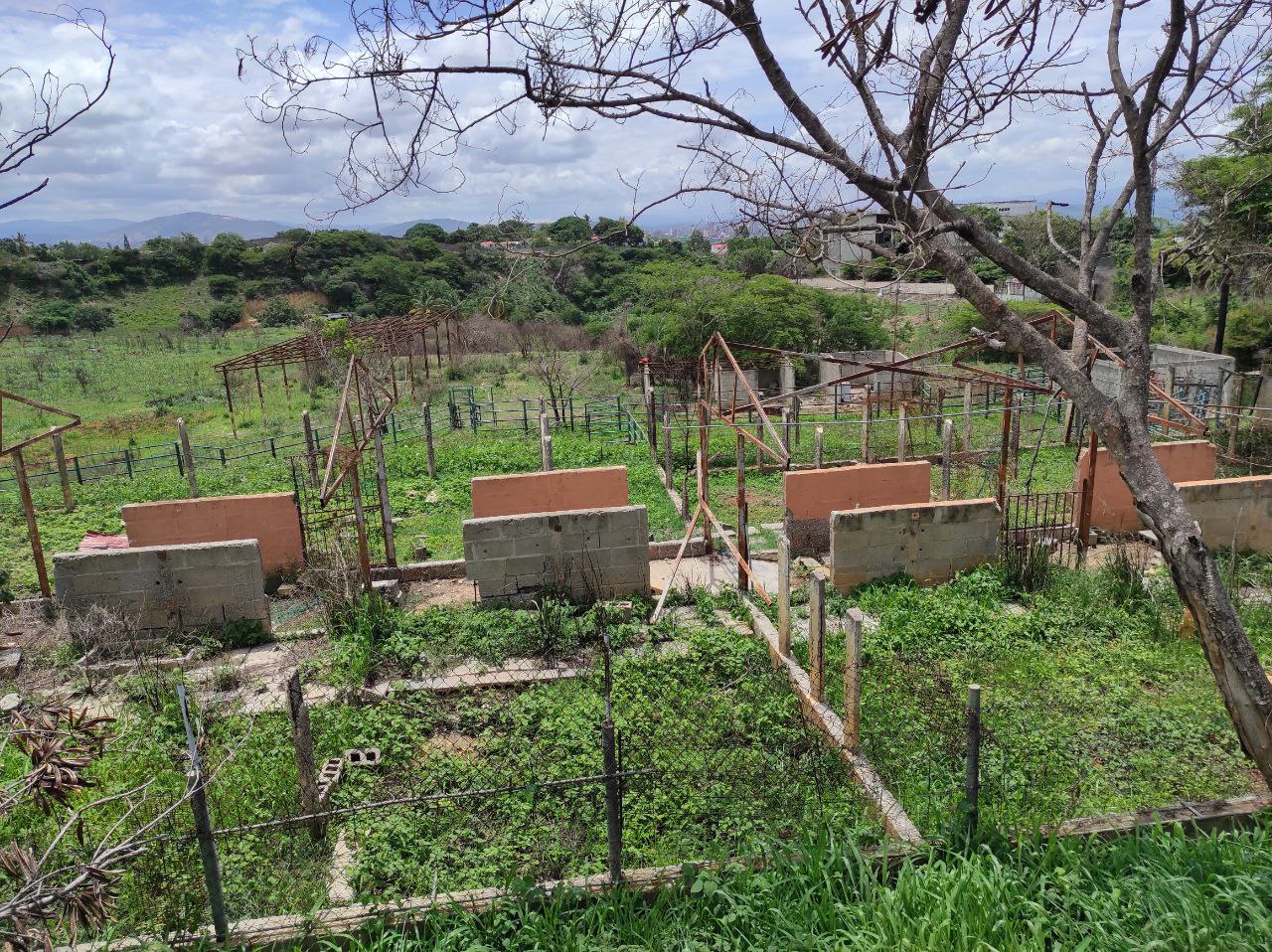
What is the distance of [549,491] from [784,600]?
17.3 feet

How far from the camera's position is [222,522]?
37.4 feet

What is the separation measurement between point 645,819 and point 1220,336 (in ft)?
77.6

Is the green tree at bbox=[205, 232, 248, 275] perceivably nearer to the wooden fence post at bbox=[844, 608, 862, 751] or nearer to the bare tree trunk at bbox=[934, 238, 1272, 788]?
the wooden fence post at bbox=[844, 608, 862, 751]

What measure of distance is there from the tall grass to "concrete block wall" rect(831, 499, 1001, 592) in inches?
209

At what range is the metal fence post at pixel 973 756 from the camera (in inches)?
195

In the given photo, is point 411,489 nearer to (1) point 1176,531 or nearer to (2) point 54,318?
(1) point 1176,531

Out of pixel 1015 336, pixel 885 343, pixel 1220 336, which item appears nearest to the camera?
pixel 1015 336

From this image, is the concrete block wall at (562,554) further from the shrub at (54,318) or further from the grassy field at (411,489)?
the shrub at (54,318)

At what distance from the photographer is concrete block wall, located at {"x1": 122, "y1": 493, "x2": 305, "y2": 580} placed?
37.3 ft

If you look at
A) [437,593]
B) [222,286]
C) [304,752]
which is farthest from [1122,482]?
[222,286]

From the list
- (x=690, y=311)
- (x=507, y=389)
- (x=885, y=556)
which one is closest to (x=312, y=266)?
(x=507, y=389)

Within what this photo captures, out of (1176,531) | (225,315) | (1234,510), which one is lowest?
(1234,510)

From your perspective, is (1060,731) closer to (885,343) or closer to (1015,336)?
(1015,336)

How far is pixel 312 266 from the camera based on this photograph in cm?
4791
